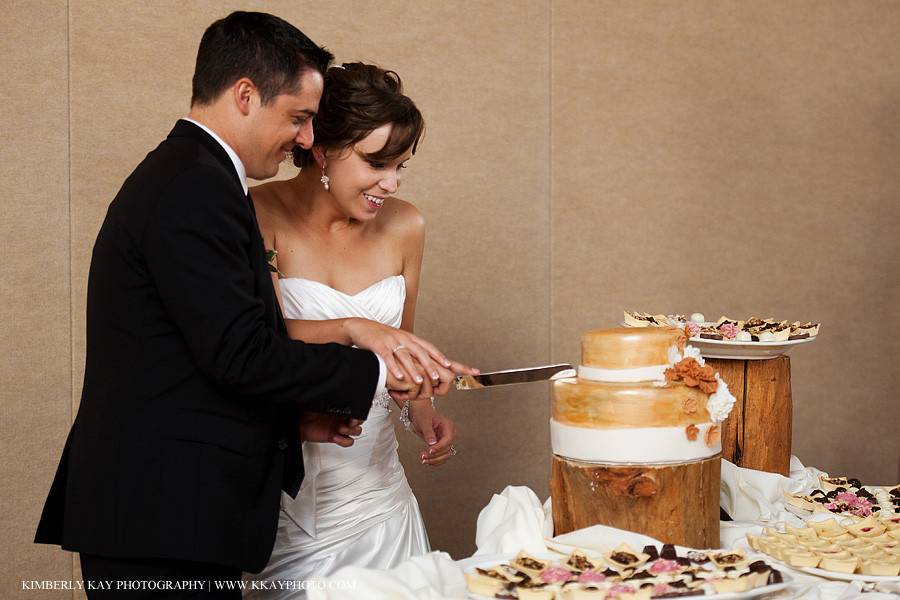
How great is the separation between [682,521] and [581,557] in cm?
31

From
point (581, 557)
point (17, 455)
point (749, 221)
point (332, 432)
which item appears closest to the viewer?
point (581, 557)

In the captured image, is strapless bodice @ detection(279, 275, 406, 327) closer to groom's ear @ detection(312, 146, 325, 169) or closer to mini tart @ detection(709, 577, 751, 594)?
groom's ear @ detection(312, 146, 325, 169)

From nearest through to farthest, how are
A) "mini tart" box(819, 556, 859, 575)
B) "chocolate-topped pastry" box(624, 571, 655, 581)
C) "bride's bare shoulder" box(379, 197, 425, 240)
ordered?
"chocolate-topped pastry" box(624, 571, 655, 581) < "mini tart" box(819, 556, 859, 575) < "bride's bare shoulder" box(379, 197, 425, 240)

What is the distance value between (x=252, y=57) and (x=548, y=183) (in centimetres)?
317

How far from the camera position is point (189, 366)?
1852mm

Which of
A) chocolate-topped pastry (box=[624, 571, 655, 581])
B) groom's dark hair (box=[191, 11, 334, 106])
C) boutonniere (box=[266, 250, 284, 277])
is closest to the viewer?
chocolate-topped pastry (box=[624, 571, 655, 581])

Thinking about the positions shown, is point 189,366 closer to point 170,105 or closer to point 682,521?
point 682,521

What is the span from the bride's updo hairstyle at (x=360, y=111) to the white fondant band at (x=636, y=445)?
1.05 m

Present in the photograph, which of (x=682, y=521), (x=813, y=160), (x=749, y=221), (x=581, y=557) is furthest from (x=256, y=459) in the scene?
(x=813, y=160)

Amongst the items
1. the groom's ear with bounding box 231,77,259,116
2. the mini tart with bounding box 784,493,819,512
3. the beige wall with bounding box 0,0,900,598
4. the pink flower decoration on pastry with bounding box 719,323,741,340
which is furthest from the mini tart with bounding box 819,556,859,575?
the beige wall with bounding box 0,0,900,598

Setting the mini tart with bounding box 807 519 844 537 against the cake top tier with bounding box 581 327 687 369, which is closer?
the cake top tier with bounding box 581 327 687 369

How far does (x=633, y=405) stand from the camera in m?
1.87

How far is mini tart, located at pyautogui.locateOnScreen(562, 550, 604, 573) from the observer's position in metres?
1.66

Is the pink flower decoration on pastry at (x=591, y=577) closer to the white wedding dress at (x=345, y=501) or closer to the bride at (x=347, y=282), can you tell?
the bride at (x=347, y=282)
